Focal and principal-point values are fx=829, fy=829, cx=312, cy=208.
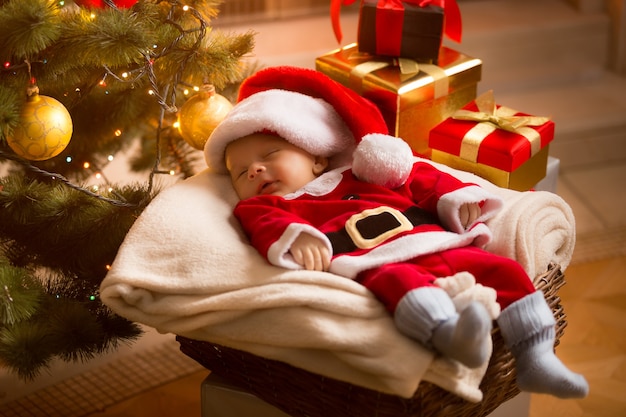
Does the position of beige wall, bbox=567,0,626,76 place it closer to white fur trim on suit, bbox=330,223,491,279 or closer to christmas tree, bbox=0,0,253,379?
christmas tree, bbox=0,0,253,379

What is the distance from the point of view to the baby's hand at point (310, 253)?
1181 millimetres

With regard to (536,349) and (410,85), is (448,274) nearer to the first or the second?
(536,349)

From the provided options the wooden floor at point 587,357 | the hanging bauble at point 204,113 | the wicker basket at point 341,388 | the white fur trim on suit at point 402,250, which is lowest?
the wooden floor at point 587,357

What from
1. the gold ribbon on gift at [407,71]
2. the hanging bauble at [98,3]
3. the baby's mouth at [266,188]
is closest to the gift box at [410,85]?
the gold ribbon on gift at [407,71]

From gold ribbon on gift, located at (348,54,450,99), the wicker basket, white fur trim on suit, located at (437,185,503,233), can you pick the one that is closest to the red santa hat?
white fur trim on suit, located at (437,185,503,233)

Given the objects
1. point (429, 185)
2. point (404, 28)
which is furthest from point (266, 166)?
point (404, 28)

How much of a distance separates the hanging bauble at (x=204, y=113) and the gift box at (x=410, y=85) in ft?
0.98

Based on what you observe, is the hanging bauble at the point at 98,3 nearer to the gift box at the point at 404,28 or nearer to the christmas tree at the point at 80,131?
the christmas tree at the point at 80,131

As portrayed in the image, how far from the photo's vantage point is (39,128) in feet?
4.17

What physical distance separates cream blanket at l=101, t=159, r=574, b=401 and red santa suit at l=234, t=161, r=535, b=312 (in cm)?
3

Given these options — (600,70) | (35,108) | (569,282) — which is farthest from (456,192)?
(600,70)

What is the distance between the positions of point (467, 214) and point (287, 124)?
1.07ft

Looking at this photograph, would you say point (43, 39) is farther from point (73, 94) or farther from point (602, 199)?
point (602, 199)

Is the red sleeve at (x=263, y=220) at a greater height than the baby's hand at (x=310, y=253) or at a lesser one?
greater
